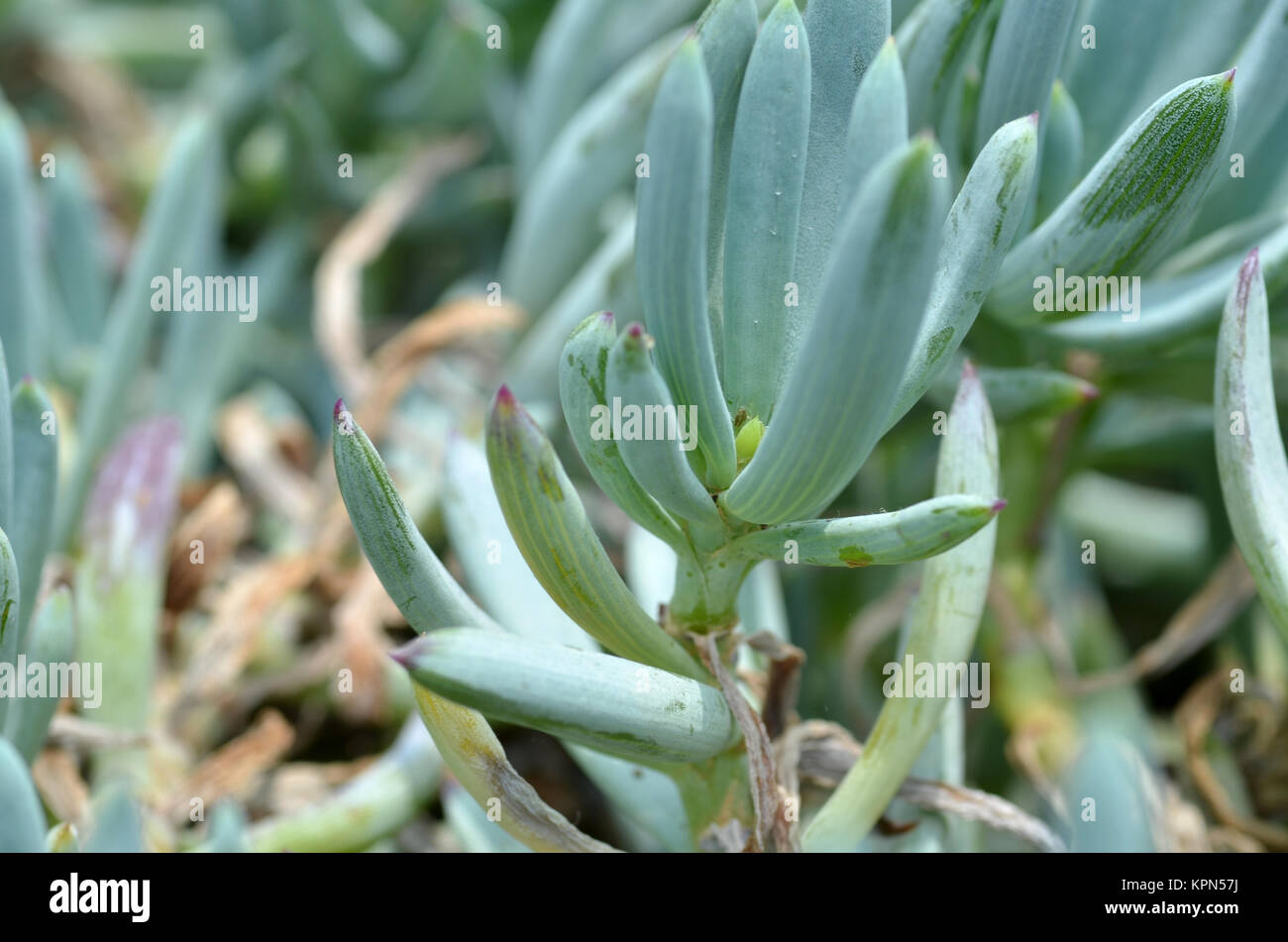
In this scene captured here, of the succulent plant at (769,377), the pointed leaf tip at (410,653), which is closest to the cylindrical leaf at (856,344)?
the succulent plant at (769,377)

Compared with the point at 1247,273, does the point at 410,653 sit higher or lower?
lower

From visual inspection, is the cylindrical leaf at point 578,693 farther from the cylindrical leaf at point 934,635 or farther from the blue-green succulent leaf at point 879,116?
the blue-green succulent leaf at point 879,116

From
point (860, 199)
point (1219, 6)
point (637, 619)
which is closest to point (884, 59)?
point (860, 199)

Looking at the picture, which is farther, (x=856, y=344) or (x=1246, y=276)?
(x=1246, y=276)

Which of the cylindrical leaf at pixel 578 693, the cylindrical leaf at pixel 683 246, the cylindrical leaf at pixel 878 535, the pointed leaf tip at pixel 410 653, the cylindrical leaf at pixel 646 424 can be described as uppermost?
the cylindrical leaf at pixel 683 246

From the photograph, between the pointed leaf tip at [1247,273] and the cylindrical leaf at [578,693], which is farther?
the pointed leaf tip at [1247,273]

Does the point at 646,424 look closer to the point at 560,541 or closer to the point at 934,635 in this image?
the point at 560,541

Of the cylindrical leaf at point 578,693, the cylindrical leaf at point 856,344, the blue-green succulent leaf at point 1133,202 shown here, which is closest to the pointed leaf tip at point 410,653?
the cylindrical leaf at point 578,693

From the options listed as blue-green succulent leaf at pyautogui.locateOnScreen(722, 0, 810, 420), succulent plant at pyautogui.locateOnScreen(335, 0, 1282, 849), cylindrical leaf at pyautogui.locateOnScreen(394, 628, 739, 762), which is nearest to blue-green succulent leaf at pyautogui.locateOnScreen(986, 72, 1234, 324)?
succulent plant at pyautogui.locateOnScreen(335, 0, 1282, 849)

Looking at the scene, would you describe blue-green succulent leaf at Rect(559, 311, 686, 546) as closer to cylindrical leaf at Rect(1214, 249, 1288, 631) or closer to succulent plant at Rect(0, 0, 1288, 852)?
succulent plant at Rect(0, 0, 1288, 852)

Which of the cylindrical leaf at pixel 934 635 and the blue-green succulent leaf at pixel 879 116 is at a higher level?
the blue-green succulent leaf at pixel 879 116

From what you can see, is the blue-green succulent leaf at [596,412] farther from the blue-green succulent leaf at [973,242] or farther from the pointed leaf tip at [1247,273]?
the pointed leaf tip at [1247,273]

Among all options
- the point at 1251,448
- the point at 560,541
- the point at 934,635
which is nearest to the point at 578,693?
the point at 560,541
